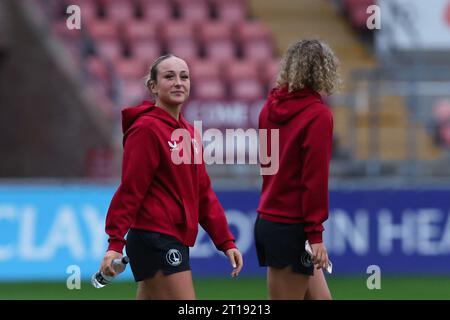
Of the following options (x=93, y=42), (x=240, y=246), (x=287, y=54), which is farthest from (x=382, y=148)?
(x=287, y=54)

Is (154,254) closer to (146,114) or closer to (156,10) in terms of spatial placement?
(146,114)

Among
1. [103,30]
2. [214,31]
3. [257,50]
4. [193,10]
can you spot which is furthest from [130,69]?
[257,50]

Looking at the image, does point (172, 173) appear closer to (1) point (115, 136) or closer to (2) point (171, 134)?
(2) point (171, 134)

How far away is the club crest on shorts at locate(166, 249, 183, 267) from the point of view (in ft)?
18.6

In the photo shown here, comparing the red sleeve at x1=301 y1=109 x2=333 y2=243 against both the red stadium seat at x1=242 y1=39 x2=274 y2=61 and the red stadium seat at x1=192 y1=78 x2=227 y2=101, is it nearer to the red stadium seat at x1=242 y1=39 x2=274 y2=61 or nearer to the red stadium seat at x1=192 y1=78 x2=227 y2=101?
the red stadium seat at x1=192 y1=78 x2=227 y2=101

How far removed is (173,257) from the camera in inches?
223

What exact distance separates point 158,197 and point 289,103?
0.90m

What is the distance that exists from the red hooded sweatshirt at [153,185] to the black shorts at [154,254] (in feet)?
0.12

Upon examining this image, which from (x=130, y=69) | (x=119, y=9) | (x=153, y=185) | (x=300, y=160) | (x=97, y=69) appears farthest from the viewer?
(x=119, y=9)

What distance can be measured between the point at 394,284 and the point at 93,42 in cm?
634

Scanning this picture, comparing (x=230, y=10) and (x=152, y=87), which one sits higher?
(x=230, y=10)

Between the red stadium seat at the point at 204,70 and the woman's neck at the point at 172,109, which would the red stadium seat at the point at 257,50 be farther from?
the woman's neck at the point at 172,109

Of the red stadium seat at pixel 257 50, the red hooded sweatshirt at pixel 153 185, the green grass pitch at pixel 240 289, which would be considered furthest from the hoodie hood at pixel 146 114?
the red stadium seat at pixel 257 50

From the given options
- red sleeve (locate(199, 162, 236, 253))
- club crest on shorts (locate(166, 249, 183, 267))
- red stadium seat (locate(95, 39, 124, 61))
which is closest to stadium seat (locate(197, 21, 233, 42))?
red stadium seat (locate(95, 39, 124, 61))
